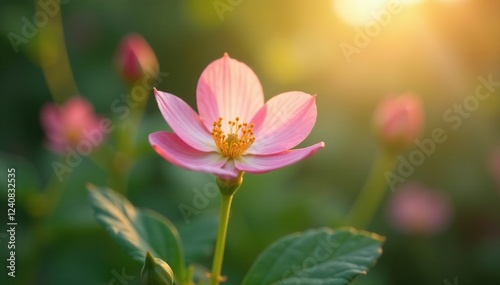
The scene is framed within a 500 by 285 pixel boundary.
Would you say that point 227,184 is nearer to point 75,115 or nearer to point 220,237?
point 220,237

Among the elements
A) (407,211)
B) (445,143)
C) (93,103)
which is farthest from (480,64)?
(93,103)

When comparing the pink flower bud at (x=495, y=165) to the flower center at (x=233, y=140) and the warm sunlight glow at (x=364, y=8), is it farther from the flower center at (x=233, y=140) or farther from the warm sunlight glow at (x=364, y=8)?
the flower center at (x=233, y=140)

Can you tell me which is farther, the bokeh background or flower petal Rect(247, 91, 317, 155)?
the bokeh background

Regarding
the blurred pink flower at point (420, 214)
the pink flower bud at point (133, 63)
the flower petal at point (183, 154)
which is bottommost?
the blurred pink flower at point (420, 214)

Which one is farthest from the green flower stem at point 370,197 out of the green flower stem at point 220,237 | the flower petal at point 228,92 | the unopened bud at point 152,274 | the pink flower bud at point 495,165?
the unopened bud at point 152,274

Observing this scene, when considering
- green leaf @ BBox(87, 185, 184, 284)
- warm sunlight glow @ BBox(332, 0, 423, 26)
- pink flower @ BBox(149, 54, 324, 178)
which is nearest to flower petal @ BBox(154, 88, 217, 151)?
pink flower @ BBox(149, 54, 324, 178)

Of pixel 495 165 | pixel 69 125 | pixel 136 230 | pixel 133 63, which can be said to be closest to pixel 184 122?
pixel 136 230

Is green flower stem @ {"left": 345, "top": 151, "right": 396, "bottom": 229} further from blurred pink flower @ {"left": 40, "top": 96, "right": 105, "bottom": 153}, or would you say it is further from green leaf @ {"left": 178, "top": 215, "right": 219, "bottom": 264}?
blurred pink flower @ {"left": 40, "top": 96, "right": 105, "bottom": 153}
